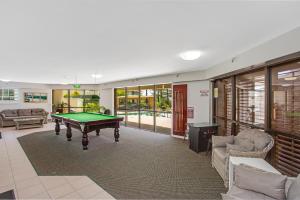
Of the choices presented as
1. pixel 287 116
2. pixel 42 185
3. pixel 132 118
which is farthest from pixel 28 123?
pixel 287 116

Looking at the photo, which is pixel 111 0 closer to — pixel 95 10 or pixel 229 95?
pixel 95 10

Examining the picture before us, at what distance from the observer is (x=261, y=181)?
181cm

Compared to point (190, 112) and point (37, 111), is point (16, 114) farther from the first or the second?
point (190, 112)

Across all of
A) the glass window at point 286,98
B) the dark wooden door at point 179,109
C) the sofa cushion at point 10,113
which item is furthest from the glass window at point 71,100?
the glass window at point 286,98

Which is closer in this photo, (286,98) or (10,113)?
(286,98)

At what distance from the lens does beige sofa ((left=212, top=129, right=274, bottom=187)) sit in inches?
104

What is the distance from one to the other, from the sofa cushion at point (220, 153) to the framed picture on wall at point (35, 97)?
34.1 feet

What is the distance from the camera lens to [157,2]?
1.64m

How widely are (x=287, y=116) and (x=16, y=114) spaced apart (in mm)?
11161

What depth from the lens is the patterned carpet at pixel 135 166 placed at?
268 centimetres

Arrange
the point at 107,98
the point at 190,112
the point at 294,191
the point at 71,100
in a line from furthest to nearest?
the point at 71,100, the point at 107,98, the point at 190,112, the point at 294,191

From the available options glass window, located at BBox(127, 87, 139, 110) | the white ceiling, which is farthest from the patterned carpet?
glass window, located at BBox(127, 87, 139, 110)

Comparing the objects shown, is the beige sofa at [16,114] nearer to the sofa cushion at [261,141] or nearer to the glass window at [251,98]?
the glass window at [251,98]

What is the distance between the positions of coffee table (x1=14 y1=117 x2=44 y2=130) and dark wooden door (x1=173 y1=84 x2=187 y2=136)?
6.80m
